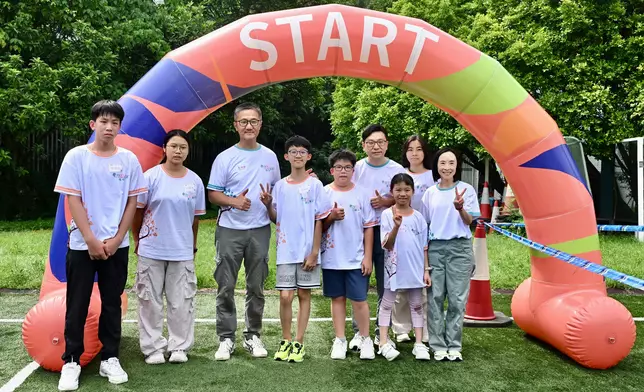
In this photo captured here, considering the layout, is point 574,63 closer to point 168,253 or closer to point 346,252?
point 346,252

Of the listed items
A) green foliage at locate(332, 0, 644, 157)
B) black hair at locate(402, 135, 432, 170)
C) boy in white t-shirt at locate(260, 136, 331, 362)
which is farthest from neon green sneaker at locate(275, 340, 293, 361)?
green foliage at locate(332, 0, 644, 157)

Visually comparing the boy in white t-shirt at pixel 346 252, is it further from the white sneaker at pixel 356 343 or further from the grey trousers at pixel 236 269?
the grey trousers at pixel 236 269

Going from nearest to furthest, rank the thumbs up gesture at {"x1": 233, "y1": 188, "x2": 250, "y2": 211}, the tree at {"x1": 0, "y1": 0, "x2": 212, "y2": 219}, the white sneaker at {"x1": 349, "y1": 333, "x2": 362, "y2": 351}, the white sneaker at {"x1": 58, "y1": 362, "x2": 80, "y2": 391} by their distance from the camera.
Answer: the white sneaker at {"x1": 58, "y1": 362, "x2": 80, "y2": 391}
the thumbs up gesture at {"x1": 233, "y1": 188, "x2": 250, "y2": 211}
the white sneaker at {"x1": 349, "y1": 333, "x2": 362, "y2": 351}
the tree at {"x1": 0, "y1": 0, "x2": 212, "y2": 219}

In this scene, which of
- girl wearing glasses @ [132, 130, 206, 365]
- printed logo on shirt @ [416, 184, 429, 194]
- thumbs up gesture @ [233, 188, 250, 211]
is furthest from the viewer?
printed logo on shirt @ [416, 184, 429, 194]

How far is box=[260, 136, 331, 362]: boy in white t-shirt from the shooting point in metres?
4.29

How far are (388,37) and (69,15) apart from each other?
11.4 metres

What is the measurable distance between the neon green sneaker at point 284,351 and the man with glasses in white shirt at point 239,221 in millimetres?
137

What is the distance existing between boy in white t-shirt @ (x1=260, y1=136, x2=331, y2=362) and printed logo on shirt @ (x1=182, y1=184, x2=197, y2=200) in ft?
1.66

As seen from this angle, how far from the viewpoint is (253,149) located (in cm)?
447

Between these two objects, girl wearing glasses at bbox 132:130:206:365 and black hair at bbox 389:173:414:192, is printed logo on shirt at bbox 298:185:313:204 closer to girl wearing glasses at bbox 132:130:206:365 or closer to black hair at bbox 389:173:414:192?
black hair at bbox 389:173:414:192

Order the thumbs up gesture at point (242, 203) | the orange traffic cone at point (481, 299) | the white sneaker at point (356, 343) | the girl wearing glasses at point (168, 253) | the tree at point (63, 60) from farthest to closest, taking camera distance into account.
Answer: the tree at point (63, 60)
the orange traffic cone at point (481, 299)
the white sneaker at point (356, 343)
the thumbs up gesture at point (242, 203)
the girl wearing glasses at point (168, 253)

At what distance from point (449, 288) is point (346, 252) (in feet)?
2.88

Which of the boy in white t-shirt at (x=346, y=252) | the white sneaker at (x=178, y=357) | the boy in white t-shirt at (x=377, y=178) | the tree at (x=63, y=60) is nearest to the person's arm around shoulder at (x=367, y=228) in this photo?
the boy in white t-shirt at (x=346, y=252)

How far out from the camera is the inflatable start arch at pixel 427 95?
434 cm
